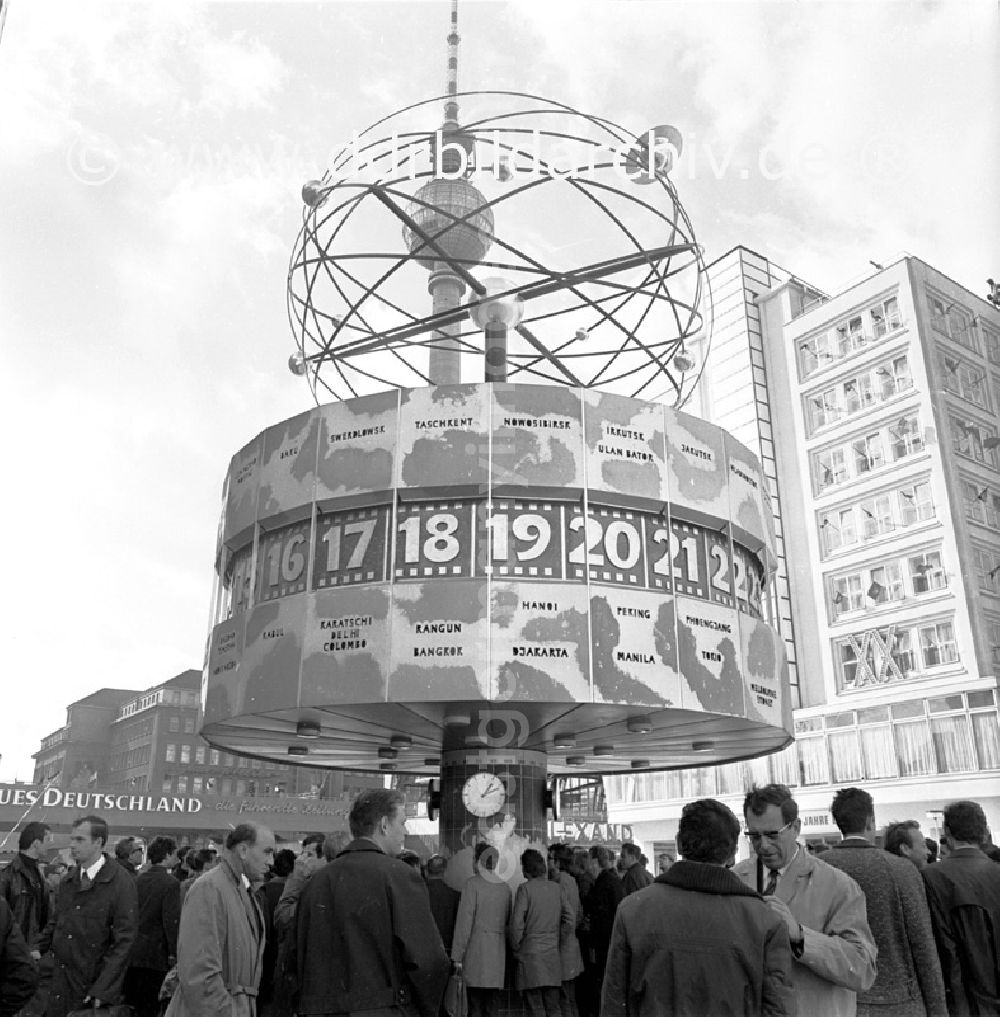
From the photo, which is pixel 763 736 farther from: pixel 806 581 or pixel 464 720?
pixel 806 581

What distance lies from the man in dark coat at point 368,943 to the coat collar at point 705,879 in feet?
6.46

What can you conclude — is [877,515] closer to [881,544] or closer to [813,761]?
[881,544]

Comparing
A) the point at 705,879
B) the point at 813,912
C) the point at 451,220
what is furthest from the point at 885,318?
the point at 705,879

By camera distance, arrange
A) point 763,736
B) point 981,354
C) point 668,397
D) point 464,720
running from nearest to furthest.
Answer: point 464,720 → point 763,736 → point 981,354 → point 668,397

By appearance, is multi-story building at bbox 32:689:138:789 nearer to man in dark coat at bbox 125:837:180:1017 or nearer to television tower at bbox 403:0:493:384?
television tower at bbox 403:0:493:384

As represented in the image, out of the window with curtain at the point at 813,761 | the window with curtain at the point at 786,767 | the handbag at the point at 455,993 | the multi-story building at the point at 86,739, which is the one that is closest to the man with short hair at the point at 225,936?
the handbag at the point at 455,993

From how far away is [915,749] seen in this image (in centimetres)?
3894

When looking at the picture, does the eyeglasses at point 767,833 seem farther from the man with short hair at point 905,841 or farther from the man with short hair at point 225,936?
the man with short hair at point 225,936

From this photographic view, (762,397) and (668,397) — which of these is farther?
(668,397)

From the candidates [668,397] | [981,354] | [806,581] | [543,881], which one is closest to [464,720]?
[543,881]

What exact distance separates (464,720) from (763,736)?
5.24 m

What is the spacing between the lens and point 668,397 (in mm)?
62531

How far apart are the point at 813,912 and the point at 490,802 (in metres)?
10.3

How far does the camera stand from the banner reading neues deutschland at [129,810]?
60.0 metres
